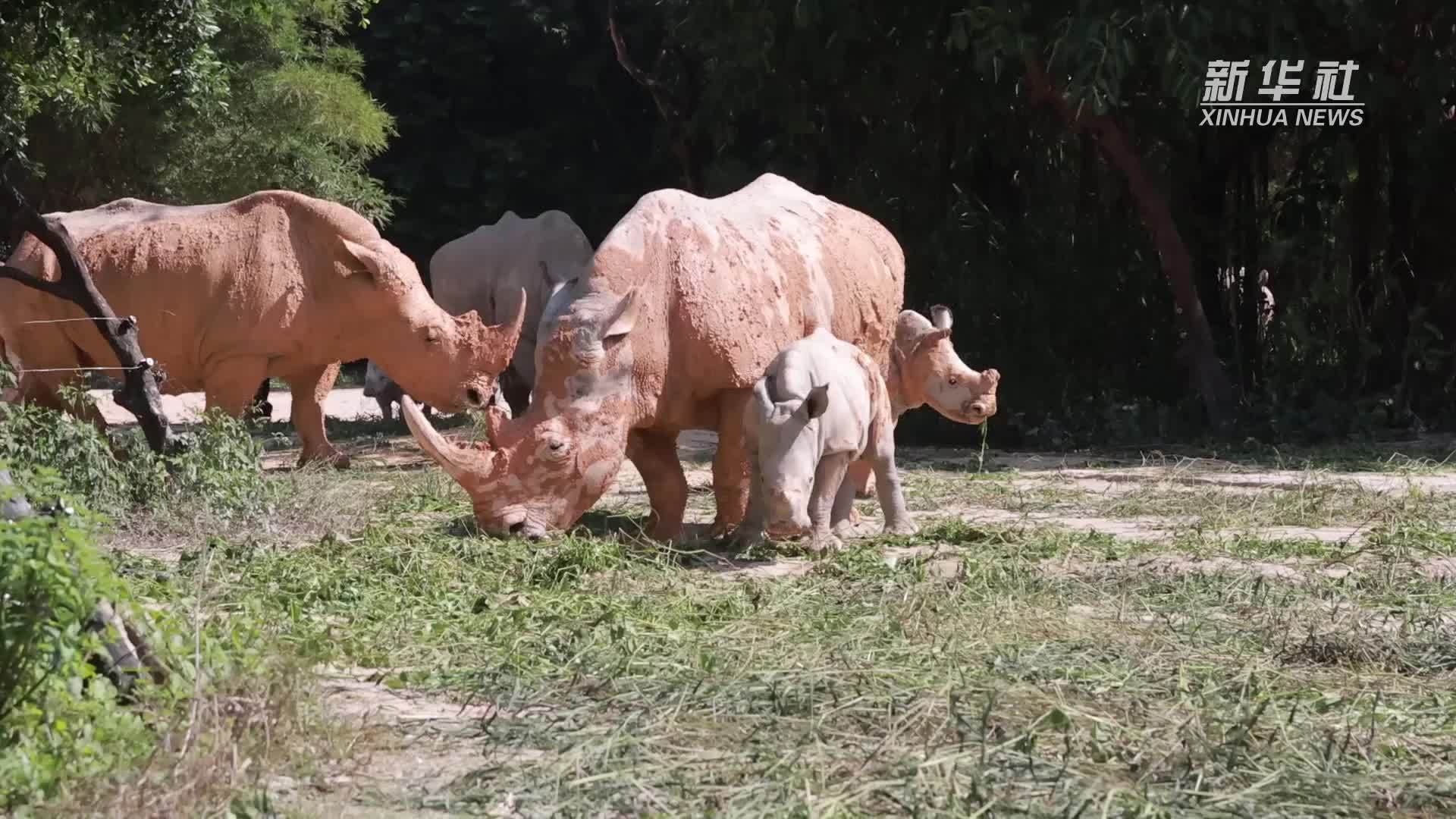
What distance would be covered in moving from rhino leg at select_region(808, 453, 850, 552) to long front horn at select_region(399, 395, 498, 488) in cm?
149

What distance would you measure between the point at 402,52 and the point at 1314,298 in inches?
581

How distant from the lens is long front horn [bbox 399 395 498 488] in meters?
7.91

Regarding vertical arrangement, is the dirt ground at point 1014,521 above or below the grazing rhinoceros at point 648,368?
below

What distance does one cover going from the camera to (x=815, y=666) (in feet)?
18.1

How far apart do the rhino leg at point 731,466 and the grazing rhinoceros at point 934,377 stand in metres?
1.80

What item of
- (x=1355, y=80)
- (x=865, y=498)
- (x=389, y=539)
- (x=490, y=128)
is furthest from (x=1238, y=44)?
(x=490, y=128)

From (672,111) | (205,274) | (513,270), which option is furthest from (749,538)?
(672,111)

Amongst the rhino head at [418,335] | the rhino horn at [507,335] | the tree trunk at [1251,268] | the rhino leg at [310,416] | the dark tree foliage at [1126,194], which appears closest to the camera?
the rhino horn at [507,335]

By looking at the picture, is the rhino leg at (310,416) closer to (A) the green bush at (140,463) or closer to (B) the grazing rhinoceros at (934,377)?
(A) the green bush at (140,463)

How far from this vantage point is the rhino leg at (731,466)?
8398 millimetres

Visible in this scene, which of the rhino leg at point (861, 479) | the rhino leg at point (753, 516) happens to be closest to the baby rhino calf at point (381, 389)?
the rhino leg at point (861, 479)

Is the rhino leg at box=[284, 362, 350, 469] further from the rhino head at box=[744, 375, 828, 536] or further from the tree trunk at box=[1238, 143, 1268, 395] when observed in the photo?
the tree trunk at box=[1238, 143, 1268, 395]

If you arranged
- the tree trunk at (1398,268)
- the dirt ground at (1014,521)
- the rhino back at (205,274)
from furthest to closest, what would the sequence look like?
the tree trunk at (1398,268), the rhino back at (205,274), the dirt ground at (1014,521)

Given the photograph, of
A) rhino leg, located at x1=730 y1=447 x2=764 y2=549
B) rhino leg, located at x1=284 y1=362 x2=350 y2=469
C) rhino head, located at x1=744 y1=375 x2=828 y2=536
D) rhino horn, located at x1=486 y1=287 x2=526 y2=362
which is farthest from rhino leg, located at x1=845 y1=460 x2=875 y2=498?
rhino leg, located at x1=284 y1=362 x2=350 y2=469
